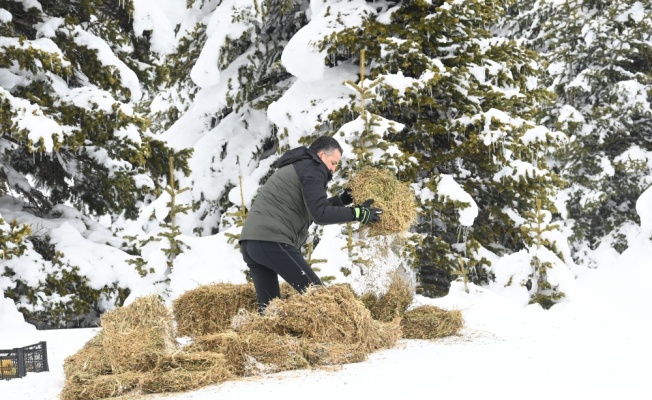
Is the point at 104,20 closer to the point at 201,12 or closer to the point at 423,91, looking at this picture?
the point at 201,12

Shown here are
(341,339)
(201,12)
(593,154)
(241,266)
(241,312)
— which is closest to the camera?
(341,339)

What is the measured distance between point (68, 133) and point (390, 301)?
220 inches

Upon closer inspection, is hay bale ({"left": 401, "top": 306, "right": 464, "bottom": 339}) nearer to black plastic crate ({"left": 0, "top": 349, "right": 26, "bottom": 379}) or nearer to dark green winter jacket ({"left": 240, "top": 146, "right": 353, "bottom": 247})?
dark green winter jacket ({"left": 240, "top": 146, "right": 353, "bottom": 247})

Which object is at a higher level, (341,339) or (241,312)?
(241,312)

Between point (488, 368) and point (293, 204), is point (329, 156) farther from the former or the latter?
point (488, 368)

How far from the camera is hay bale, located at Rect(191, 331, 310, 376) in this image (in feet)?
15.7

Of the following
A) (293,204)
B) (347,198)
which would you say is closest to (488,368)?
(293,204)

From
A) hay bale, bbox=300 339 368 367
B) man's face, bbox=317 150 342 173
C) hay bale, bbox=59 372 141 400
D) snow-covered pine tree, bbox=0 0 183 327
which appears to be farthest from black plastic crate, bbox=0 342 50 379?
snow-covered pine tree, bbox=0 0 183 327

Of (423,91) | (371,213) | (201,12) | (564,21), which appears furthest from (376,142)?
(564,21)

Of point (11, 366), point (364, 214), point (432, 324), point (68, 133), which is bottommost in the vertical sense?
point (432, 324)

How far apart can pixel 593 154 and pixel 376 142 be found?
13880 mm

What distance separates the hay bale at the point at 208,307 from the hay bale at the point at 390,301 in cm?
111

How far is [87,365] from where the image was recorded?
15.8 feet

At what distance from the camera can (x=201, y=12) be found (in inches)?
590
